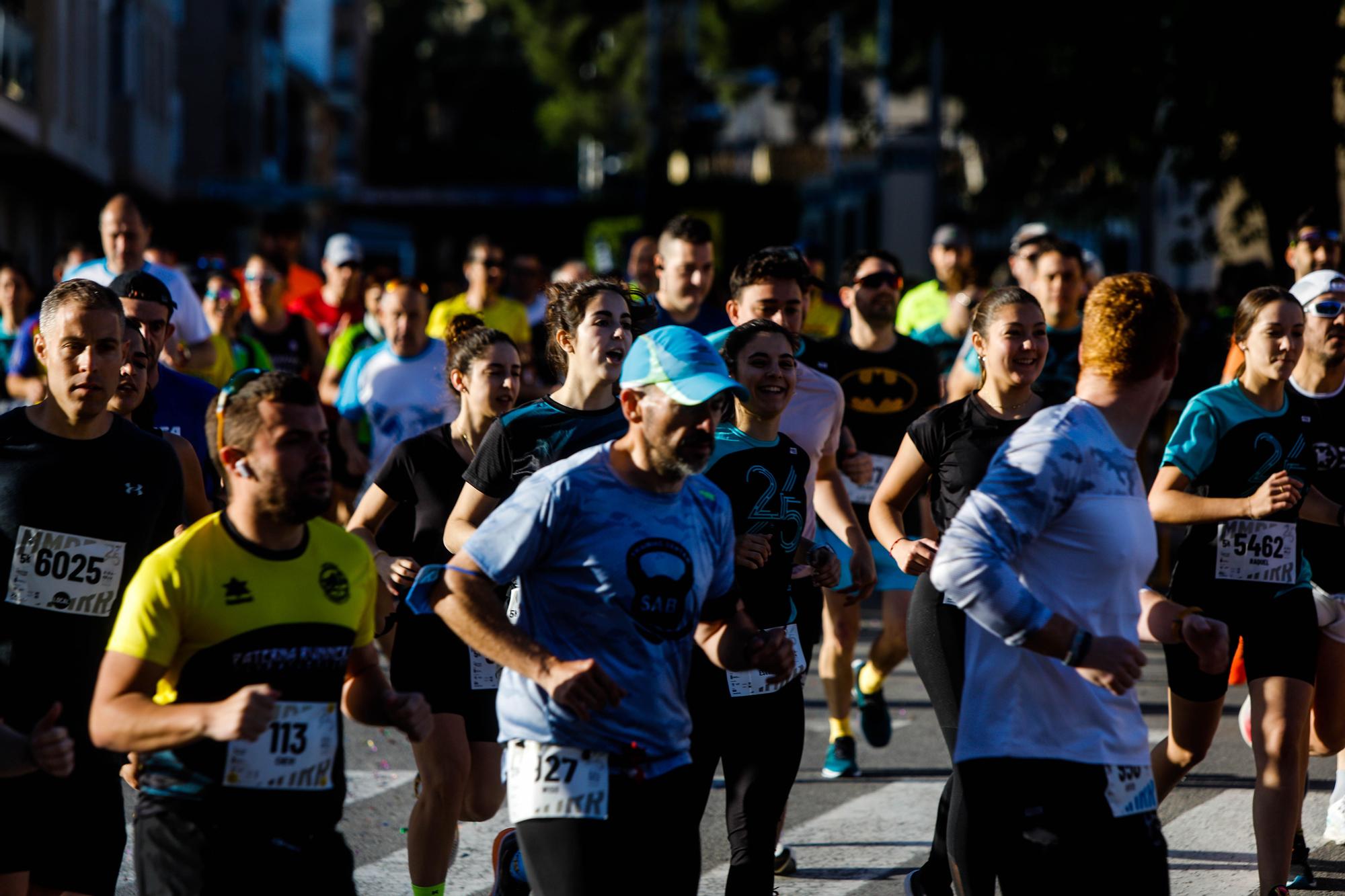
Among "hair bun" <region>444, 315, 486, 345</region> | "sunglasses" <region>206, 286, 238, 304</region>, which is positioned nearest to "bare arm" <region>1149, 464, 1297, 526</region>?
"hair bun" <region>444, 315, 486, 345</region>

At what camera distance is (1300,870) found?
21.7 feet

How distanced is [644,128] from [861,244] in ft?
84.9

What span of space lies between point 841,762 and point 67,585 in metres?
4.13

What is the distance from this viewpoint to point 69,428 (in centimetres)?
507

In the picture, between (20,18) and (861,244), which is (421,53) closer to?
(861,244)

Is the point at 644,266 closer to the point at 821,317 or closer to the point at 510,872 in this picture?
the point at 821,317

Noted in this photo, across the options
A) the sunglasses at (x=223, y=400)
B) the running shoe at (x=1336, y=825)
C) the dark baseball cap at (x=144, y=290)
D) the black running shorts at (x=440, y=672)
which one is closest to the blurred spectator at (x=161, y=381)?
the dark baseball cap at (x=144, y=290)

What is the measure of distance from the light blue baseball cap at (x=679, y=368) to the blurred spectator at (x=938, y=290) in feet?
25.6

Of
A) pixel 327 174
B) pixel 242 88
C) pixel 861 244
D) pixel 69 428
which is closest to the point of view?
pixel 69 428

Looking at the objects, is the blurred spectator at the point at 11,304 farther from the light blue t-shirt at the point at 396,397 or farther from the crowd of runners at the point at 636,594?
the crowd of runners at the point at 636,594

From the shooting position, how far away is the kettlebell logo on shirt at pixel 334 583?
421cm

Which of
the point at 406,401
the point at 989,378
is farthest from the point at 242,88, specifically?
the point at 989,378

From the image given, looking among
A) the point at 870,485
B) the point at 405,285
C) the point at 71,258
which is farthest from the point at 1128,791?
the point at 71,258

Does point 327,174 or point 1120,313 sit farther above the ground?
point 327,174
